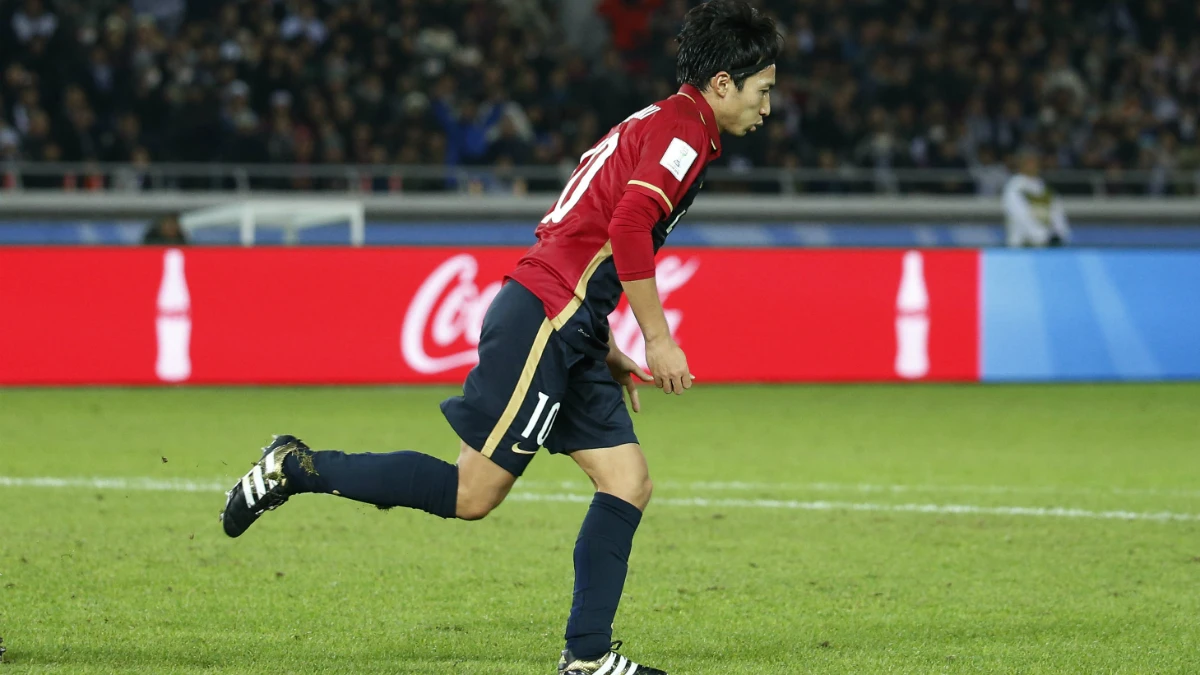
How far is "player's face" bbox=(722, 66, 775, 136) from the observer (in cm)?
402

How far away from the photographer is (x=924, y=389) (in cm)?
1260

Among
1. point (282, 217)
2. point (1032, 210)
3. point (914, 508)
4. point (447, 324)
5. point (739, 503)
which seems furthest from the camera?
point (1032, 210)

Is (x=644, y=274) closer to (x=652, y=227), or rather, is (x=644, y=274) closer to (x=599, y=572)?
(x=652, y=227)

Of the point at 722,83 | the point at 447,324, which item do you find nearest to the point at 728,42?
the point at 722,83

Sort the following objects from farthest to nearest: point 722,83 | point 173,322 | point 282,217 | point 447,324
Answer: point 282,217 < point 447,324 < point 173,322 < point 722,83

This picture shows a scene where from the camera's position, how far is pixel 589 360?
4090mm

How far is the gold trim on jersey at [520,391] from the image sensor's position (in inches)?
154

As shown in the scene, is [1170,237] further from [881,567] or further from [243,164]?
[881,567]

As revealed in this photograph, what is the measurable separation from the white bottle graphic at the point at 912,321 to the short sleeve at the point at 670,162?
9075 millimetres

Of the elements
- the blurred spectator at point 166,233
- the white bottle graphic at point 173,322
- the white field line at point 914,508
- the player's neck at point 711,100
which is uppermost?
the blurred spectator at point 166,233

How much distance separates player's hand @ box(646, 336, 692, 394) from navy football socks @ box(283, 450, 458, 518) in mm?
619

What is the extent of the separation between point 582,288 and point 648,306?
24 cm

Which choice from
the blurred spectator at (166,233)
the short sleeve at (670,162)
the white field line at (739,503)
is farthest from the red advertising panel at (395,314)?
the short sleeve at (670,162)

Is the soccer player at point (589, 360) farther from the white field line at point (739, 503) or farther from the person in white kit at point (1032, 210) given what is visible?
the person in white kit at point (1032, 210)
